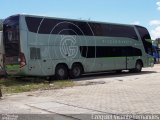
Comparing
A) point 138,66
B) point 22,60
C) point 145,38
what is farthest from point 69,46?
point 145,38

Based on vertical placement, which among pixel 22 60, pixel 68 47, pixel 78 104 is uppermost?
pixel 68 47

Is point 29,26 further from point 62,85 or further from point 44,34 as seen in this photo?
point 62,85

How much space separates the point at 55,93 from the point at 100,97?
246 centimetres

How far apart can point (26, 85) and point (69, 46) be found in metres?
4.80

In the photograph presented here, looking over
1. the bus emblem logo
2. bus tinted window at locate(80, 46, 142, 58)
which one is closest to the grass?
the bus emblem logo

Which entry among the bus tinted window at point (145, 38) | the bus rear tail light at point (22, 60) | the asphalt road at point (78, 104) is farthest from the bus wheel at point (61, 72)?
the bus tinted window at point (145, 38)

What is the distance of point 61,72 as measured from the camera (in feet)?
74.7

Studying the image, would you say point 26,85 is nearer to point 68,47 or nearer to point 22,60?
point 22,60

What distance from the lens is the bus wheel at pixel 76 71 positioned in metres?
23.5

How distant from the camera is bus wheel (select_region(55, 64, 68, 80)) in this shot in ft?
73.9

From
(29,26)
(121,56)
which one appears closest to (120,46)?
(121,56)

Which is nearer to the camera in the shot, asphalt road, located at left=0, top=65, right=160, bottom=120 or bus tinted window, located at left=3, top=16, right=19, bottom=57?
asphalt road, located at left=0, top=65, right=160, bottom=120

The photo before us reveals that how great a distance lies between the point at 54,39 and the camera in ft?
72.5

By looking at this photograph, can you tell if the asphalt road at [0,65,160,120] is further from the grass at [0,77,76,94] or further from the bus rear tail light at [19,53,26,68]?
the bus rear tail light at [19,53,26,68]
